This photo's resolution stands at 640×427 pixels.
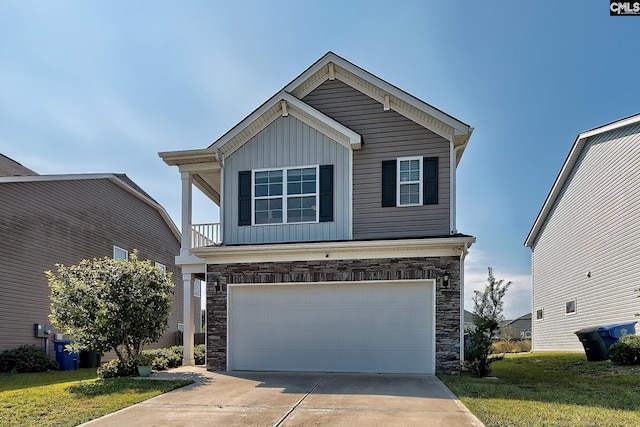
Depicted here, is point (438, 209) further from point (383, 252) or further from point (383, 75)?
point (383, 75)

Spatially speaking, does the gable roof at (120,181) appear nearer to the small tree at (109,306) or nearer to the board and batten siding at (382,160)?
the small tree at (109,306)

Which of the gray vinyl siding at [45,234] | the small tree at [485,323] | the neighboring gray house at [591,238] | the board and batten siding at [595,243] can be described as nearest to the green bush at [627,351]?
the board and batten siding at [595,243]

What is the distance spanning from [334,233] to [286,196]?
1.65m

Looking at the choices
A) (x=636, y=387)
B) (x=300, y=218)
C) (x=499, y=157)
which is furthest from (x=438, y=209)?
(x=499, y=157)

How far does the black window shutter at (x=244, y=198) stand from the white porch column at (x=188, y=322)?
2.26m

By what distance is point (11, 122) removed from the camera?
572 inches

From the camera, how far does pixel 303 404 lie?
7383 millimetres

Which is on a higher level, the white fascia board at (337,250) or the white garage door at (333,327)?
the white fascia board at (337,250)

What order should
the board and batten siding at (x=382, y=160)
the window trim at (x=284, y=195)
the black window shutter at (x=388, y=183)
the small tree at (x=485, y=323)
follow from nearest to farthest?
1. the small tree at (x=485, y=323)
2. the board and batten siding at (x=382, y=160)
3. the black window shutter at (x=388, y=183)
4. the window trim at (x=284, y=195)

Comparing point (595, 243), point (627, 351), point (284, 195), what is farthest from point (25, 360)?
point (595, 243)

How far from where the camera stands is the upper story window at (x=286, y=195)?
12.2m

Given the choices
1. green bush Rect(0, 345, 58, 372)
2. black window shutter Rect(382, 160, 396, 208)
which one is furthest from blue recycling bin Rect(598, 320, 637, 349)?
green bush Rect(0, 345, 58, 372)

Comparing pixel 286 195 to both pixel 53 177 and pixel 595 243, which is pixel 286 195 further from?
pixel 595 243

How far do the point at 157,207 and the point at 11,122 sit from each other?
745 cm
